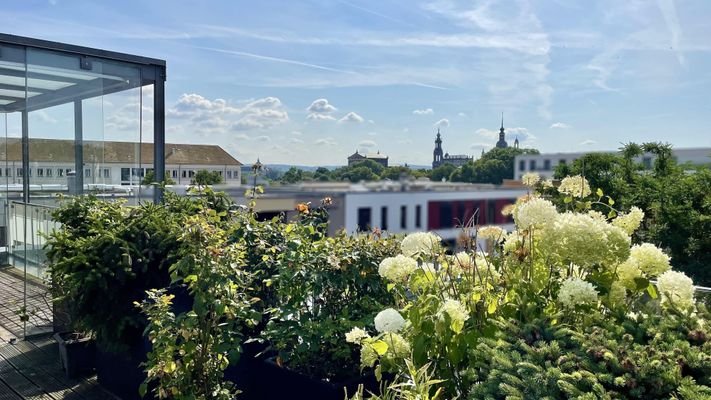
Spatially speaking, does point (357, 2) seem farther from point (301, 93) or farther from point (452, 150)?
point (301, 93)

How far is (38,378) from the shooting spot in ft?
9.69

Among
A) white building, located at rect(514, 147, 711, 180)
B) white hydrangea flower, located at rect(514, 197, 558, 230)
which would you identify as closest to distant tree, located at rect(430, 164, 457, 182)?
white building, located at rect(514, 147, 711, 180)

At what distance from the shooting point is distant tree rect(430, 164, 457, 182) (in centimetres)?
688

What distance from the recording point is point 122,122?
14.3ft

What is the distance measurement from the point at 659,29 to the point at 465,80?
402cm

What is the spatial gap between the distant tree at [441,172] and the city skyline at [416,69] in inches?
7.6

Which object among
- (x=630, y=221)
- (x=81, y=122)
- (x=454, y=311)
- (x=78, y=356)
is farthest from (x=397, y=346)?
(x=81, y=122)

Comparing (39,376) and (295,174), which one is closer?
(39,376)

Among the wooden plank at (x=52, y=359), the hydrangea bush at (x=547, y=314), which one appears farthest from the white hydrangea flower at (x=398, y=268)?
the wooden plank at (x=52, y=359)

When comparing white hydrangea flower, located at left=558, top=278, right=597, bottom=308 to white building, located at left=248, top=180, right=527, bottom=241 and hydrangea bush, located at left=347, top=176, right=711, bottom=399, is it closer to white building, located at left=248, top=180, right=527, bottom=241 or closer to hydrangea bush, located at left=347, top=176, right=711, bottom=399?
hydrangea bush, located at left=347, top=176, right=711, bottom=399

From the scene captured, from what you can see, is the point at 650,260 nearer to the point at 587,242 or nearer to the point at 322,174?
the point at 587,242

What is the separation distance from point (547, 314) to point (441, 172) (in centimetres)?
584

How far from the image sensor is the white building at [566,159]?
5.44 meters

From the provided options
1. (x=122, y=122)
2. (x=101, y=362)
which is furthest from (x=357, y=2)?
(x=101, y=362)
